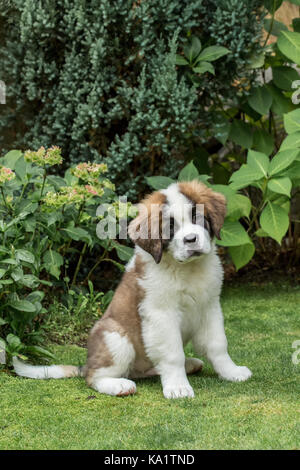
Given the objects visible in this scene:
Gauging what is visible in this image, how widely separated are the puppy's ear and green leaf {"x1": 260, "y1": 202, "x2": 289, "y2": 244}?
86.2 inches

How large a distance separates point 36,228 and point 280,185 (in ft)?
7.10

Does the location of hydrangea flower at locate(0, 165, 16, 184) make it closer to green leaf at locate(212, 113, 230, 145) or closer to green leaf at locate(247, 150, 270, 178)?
green leaf at locate(247, 150, 270, 178)

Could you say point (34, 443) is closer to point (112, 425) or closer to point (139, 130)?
point (112, 425)

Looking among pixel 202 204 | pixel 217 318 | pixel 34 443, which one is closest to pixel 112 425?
pixel 34 443

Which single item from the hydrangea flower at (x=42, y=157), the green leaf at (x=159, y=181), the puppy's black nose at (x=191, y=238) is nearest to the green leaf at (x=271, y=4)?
the green leaf at (x=159, y=181)

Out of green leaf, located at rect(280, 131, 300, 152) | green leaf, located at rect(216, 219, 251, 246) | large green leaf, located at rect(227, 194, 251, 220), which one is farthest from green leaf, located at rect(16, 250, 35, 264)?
green leaf, located at rect(280, 131, 300, 152)

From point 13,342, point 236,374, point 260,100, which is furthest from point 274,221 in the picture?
point 13,342

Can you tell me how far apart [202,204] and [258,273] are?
3.98m

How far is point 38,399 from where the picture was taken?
4.05 meters

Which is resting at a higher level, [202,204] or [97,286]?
[202,204]

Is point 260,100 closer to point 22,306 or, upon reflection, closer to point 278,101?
point 278,101

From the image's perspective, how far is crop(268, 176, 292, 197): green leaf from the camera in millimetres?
5931

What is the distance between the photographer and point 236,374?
14.0 ft

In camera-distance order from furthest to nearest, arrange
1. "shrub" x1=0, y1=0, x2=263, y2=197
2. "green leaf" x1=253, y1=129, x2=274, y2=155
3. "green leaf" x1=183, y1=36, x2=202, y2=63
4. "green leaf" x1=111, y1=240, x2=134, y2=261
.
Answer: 1. "green leaf" x1=253, y1=129, x2=274, y2=155
2. "green leaf" x1=183, y1=36, x2=202, y2=63
3. "shrub" x1=0, y1=0, x2=263, y2=197
4. "green leaf" x1=111, y1=240, x2=134, y2=261
